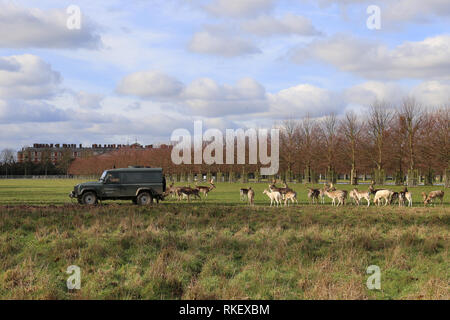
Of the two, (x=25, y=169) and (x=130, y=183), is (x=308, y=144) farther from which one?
(x=25, y=169)

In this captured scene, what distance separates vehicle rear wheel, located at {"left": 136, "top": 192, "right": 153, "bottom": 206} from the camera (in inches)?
1092

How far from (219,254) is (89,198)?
14.8 meters

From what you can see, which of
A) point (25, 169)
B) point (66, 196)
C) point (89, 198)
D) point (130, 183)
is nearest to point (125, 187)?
point (130, 183)

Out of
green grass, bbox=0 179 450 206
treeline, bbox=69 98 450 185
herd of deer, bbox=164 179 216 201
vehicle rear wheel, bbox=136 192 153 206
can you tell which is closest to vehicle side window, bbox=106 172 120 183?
vehicle rear wheel, bbox=136 192 153 206

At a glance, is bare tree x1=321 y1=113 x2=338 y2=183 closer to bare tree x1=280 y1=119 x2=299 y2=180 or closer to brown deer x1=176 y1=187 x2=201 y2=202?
bare tree x1=280 y1=119 x2=299 y2=180

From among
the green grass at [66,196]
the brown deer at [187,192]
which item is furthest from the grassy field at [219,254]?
the brown deer at [187,192]

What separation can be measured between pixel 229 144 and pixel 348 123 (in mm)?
24208

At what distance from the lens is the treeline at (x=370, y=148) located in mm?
61062

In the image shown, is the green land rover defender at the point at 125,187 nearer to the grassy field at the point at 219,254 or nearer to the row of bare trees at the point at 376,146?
the grassy field at the point at 219,254

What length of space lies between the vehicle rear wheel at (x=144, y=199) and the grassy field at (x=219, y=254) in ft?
15.1

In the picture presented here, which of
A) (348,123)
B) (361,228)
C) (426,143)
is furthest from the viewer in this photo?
(348,123)

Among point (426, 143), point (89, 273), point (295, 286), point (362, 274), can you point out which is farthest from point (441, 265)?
point (426, 143)

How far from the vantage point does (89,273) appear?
12.7m
